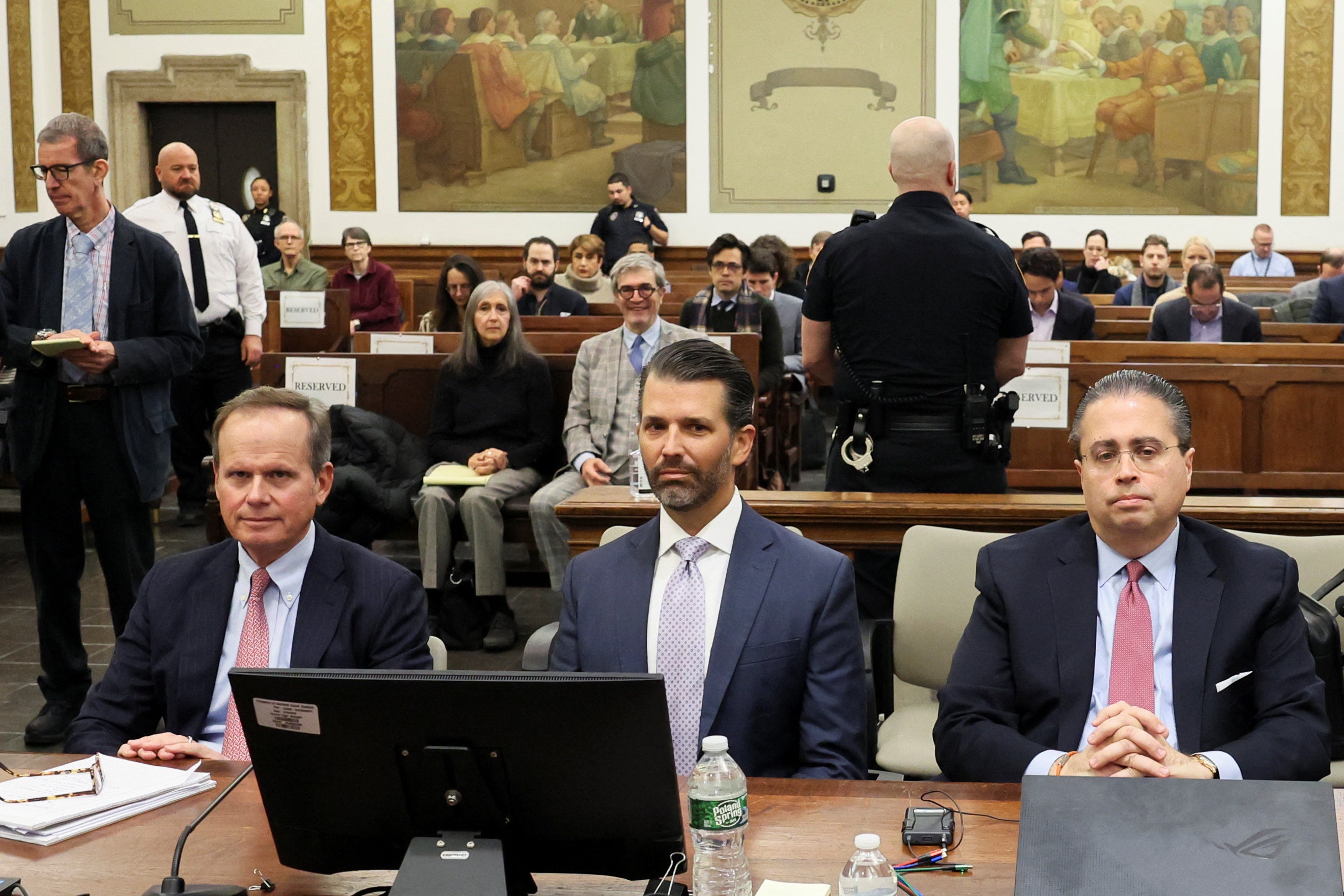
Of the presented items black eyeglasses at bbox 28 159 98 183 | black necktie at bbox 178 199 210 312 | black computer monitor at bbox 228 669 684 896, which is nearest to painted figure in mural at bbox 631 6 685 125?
black necktie at bbox 178 199 210 312

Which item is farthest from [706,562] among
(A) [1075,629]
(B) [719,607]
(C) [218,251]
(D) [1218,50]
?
(D) [1218,50]

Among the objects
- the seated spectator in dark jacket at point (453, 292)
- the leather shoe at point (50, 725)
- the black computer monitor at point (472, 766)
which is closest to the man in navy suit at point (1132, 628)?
the black computer monitor at point (472, 766)

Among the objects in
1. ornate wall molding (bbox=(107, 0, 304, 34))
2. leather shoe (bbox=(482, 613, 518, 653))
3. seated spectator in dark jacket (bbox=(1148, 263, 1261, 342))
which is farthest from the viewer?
ornate wall molding (bbox=(107, 0, 304, 34))

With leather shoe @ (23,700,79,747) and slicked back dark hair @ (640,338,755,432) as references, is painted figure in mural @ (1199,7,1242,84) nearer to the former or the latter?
leather shoe @ (23,700,79,747)

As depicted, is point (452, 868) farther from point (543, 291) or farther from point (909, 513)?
point (543, 291)

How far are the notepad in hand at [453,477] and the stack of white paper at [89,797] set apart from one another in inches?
136

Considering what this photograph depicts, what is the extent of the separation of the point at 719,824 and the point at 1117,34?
1344 centimetres

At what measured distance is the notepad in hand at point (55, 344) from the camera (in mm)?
4117

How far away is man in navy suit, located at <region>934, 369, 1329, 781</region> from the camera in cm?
231

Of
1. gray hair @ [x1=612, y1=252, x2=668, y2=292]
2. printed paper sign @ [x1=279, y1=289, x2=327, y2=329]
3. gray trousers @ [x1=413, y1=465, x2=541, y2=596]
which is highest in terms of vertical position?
gray hair @ [x1=612, y1=252, x2=668, y2=292]

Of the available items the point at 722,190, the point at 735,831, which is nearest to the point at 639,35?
the point at 722,190

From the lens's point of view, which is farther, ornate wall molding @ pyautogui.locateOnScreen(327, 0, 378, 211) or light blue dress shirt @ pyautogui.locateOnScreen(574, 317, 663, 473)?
ornate wall molding @ pyautogui.locateOnScreen(327, 0, 378, 211)

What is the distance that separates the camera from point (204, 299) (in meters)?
6.66

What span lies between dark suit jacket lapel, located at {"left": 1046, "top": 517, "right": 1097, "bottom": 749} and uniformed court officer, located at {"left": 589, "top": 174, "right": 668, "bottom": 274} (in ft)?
37.2
